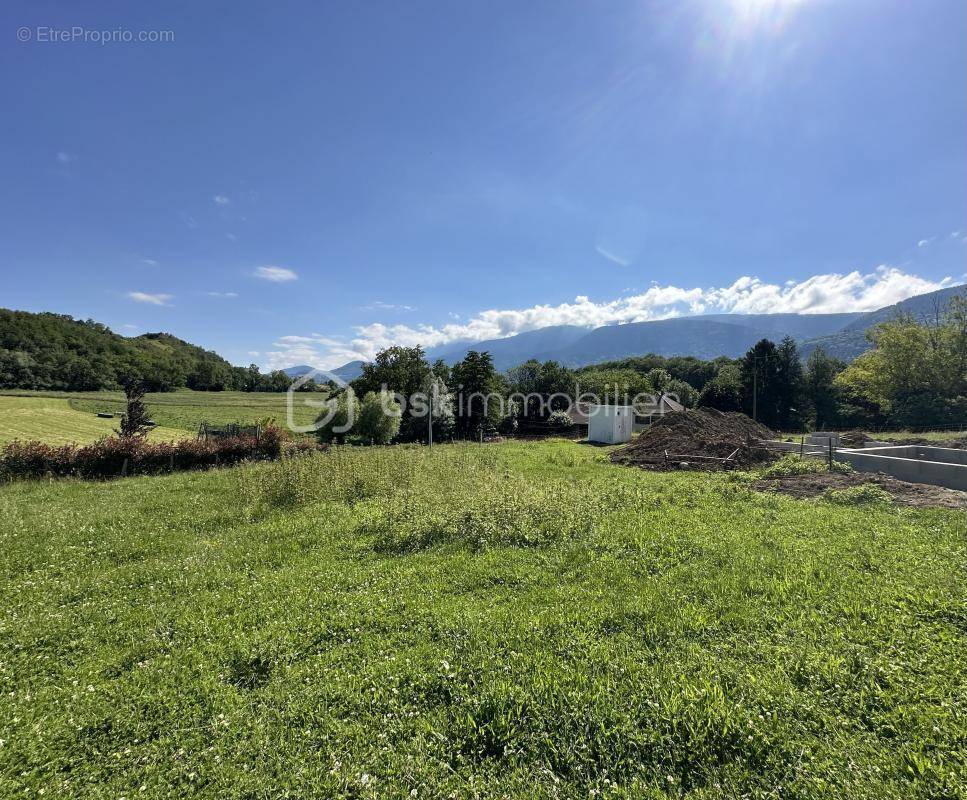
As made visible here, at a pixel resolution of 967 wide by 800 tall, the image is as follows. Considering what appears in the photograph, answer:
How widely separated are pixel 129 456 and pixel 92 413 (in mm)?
38009

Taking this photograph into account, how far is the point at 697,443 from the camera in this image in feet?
57.4

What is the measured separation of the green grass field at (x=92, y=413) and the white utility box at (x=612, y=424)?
83.9 feet

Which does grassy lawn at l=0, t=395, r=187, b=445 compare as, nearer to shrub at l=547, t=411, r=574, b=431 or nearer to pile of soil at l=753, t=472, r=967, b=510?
shrub at l=547, t=411, r=574, b=431

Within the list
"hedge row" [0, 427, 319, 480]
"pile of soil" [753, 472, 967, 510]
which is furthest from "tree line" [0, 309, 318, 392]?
"pile of soil" [753, 472, 967, 510]

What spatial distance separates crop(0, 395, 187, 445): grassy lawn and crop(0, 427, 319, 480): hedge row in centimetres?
1273

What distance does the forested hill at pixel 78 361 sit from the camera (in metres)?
49.3

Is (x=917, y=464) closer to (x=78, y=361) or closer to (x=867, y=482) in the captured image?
(x=867, y=482)

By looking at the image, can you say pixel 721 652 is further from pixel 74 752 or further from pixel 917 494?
pixel 917 494

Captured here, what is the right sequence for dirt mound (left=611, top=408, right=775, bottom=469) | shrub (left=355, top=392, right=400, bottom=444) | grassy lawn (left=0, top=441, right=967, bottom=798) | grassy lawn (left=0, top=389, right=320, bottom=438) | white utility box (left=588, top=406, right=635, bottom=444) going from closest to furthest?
grassy lawn (left=0, top=441, right=967, bottom=798) < dirt mound (left=611, top=408, right=775, bottom=469) < shrub (left=355, top=392, right=400, bottom=444) < white utility box (left=588, top=406, right=635, bottom=444) < grassy lawn (left=0, top=389, right=320, bottom=438)

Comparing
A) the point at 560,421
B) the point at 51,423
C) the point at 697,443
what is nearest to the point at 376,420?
the point at 697,443

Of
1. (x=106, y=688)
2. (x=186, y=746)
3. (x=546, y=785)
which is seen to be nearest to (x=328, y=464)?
(x=106, y=688)

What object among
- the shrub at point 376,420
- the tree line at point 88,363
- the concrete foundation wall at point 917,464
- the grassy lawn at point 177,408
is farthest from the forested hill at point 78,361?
the concrete foundation wall at point 917,464

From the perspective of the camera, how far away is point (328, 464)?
10742 millimetres

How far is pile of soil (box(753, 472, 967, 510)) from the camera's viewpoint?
27.5 ft
